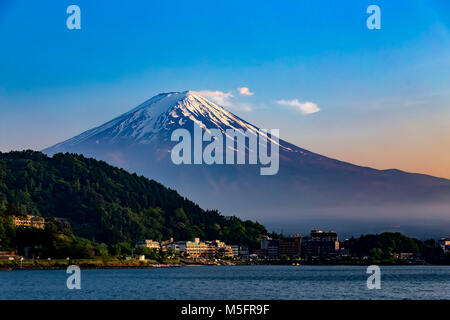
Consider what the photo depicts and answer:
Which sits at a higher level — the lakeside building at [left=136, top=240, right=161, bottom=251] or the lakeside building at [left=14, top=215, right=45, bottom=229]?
the lakeside building at [left=14, top=215, right=45, bottom=229]

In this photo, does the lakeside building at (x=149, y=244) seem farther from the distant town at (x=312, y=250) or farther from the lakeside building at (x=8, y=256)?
the lakeside building at (x=8, y=256)

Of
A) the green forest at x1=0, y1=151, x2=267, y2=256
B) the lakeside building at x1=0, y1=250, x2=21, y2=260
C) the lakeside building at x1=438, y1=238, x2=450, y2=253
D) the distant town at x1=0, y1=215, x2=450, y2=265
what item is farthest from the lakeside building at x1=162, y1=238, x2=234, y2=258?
the lakeside building at x1=0, y1=250, x2=21, y2=260

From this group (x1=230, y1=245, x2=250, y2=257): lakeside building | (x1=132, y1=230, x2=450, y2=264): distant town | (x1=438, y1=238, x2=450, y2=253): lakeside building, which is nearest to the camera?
(x1=132, y1=230, x2=450, y2=264): distant town

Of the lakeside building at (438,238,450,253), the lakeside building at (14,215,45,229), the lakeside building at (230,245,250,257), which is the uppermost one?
the lakeside building at (14,215,45,229)

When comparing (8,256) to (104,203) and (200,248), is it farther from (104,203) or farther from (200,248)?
(200,248)

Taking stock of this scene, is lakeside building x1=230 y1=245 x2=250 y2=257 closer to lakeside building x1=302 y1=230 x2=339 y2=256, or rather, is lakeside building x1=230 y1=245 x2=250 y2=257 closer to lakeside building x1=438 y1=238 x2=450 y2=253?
lakeside building x1=302 y1=230 x2=339 y2=256

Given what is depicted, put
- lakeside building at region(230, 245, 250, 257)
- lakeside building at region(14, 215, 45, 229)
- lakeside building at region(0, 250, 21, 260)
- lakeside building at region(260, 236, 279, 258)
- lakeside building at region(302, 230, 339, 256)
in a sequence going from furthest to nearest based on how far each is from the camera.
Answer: lakeside building at region(260, 236, 279, 258) → lakeside building at region(230, 245, 250, 257) → lakeside building at region(302, 230, 339, 256) → lakeside building at region(14, 215, 45, 229) → lakeside building at region(0, 250, 21, 260)

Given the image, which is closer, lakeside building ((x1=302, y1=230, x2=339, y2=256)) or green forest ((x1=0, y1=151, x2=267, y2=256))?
green forest ((x1=0, y1=151, x2=267, y2=256))
